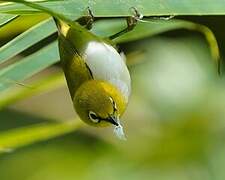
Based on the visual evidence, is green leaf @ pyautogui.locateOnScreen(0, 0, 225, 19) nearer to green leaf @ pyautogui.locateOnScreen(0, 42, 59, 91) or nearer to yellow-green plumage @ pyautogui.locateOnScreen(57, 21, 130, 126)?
yellow-green plumage @ pyautogui.locateOnScreen(57, 21, 130, 126)

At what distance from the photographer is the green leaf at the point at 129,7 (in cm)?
91

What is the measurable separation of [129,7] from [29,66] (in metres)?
0.24

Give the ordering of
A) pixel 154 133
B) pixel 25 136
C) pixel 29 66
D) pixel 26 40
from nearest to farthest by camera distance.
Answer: pixel 26 40, pixel 29 66, pixel 25 136, pixel 154 133

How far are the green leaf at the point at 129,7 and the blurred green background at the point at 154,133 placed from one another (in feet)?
2.41

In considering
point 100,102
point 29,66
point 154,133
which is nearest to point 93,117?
point 100,102

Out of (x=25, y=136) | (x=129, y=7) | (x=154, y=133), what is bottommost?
A: (x=154, y=133)

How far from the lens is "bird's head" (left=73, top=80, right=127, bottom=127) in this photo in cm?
85

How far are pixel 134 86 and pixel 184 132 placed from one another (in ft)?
0.91

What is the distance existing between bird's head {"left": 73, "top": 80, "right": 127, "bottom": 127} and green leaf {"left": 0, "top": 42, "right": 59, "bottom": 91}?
0.54ft

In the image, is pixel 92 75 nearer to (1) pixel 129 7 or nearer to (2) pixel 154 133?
(1) pixel 129 7

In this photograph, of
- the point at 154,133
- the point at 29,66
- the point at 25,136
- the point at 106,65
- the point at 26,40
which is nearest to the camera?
the point at 106,65

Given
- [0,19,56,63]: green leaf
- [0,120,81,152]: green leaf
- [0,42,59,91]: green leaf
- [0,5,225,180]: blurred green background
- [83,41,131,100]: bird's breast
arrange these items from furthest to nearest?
[0,5,225,180]: blurred green background → [0,120,81,152]: green leaf → [0,42,59,91]: green leaf → [0,19,56,63]: green leaf → [83,41,131,100]: bird's breast

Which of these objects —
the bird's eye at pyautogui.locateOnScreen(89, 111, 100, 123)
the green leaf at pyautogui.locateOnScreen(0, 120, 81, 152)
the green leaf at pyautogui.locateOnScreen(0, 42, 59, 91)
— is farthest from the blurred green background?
the bird's eye at pyautogui.locateOnScreen(89, 111, 100, 123)

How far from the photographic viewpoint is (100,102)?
2.81 ft
